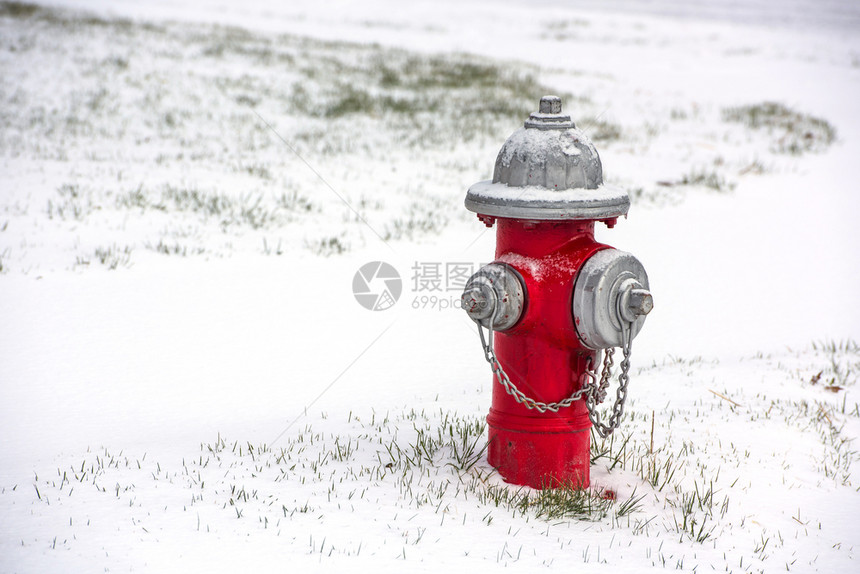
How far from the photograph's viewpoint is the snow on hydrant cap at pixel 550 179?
326cm

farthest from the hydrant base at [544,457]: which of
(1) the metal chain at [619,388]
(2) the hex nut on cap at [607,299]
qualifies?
(2) the hex nut on cap at [607,299]

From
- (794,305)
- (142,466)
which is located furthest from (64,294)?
(794,305)

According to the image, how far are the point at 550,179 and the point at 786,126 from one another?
12406 mm

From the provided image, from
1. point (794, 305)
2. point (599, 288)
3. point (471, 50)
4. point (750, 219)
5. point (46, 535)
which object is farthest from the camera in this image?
point (471, 50)

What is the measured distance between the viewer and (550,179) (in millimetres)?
3322

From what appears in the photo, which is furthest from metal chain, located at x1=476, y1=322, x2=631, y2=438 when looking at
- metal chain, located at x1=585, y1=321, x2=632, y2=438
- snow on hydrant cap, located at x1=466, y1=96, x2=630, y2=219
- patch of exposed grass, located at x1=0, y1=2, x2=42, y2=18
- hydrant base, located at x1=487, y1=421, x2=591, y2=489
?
patch of exposed grass, located at x1=0, y1=2, x2=42, y2=18

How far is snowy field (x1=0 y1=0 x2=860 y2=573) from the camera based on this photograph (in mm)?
3197

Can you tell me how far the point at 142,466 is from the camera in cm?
371

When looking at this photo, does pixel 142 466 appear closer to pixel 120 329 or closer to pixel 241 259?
pixel 120 329

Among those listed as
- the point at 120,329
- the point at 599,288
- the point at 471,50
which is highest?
the point at 471,50

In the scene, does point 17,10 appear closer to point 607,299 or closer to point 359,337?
point 359,337

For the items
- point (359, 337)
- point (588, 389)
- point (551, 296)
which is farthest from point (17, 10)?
point (588, 389)

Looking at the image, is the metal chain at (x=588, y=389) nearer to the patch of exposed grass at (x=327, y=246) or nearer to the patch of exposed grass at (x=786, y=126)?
the patch of exposed grass at (x=327, y=246)

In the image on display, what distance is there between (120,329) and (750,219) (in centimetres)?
685
